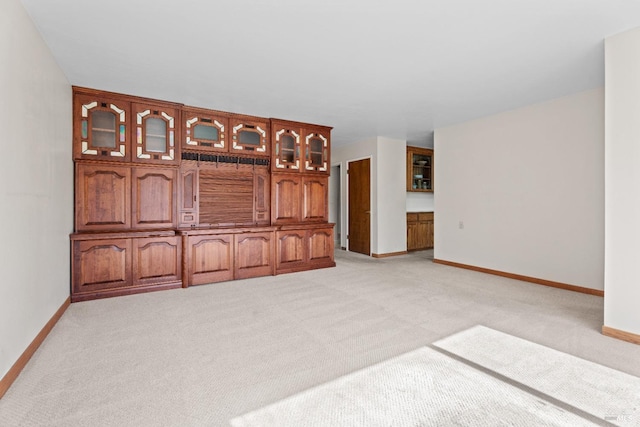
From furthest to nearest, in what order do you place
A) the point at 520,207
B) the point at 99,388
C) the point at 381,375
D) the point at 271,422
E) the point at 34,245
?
1. the point at 520,207
2. the point at 34,245
3. the point at 381,375
4. the point at 99,388
5. the point at 271,422

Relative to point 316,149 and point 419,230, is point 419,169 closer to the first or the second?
point 419,230

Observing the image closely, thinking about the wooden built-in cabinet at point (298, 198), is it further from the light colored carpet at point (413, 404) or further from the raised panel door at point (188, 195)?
the light colored carpet at point (413, 404)

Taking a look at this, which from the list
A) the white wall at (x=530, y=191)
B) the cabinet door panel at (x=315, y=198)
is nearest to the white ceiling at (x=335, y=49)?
the white wall at (x=530, y=191)

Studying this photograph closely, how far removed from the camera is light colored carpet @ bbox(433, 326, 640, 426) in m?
1.72

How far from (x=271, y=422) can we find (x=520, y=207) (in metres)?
4.64

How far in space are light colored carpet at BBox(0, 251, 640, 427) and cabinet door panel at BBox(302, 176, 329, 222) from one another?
1.46 m

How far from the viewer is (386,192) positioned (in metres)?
6.63

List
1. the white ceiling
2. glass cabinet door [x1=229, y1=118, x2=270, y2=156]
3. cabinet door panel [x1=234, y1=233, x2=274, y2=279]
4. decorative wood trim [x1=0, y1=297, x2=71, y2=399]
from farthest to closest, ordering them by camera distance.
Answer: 1. glass cabinet door [x1=229, y1=118, x2=270, y2=156]
2. cabinet door panel [x1=234, y1=233, x2=274, y2=279]
3. the white ceiling
4. decorative wood trim [x1=0, y1=297, x2=71, y2=399]

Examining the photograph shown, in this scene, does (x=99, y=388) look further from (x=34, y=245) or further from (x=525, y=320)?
(x=525, y=320)

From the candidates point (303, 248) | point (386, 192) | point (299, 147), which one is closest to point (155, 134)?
point (299, 147)

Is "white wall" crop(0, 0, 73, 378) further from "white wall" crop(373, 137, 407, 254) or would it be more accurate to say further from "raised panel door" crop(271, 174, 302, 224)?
"white wall" crop(373, 137, 407, 254)

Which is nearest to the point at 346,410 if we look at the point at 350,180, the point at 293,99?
the point at 293,99

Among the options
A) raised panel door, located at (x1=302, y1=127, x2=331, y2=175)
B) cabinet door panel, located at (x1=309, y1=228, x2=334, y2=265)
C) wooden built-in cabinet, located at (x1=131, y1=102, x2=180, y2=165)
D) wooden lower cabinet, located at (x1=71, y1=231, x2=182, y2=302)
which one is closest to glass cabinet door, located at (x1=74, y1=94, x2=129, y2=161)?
wooden built-in cabinet, located at (x1=131, y1=102, x2=180, y2=165)

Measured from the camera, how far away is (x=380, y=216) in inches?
258
